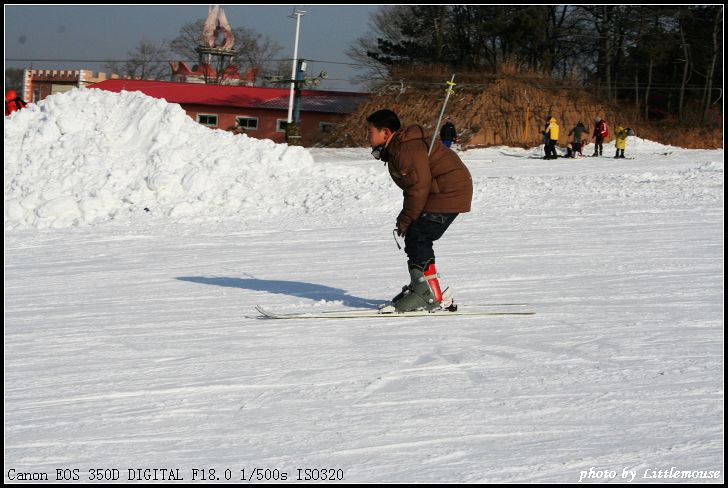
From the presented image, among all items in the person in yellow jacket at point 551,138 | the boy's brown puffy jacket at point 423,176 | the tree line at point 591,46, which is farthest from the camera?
the tree line at point 591,46

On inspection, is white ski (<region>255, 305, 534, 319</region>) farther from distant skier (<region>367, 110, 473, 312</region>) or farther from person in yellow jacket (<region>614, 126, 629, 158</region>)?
person in yellow jacket (<region>614, 126, 629, 158</region>)

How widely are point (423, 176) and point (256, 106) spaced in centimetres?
4160

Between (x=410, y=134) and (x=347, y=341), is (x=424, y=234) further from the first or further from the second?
(x=347, y=341)

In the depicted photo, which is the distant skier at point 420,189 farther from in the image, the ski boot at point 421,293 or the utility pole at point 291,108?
the utility pole at point 291,108

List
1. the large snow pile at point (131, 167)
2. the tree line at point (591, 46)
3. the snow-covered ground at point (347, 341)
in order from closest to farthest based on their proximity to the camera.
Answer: the snow-covered ground at point (347, 341)
the large snow pile at point (131, 167)
the tree line at point (591, 46)

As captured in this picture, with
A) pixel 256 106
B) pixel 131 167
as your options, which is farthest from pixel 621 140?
pixel 256 106

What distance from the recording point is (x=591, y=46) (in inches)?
1934

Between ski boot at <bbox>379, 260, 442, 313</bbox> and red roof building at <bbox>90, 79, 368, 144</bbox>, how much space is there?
38607mm

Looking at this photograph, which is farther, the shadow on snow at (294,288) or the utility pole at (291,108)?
the utility pole at (291,108)

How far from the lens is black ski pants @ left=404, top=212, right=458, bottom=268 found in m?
6.62

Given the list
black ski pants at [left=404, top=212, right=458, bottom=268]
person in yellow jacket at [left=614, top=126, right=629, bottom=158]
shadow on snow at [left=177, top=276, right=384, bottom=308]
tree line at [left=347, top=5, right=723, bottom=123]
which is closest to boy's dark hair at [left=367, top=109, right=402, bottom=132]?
black ski pants at [left=404, top=212, right=458, bottom=268]

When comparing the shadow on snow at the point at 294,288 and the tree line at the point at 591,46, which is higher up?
the tree line at the point at 591,46

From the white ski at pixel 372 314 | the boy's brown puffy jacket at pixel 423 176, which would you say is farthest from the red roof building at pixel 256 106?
the boy's brown puffy jacket at pixel 423 176

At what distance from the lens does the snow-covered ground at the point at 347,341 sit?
151 inches
